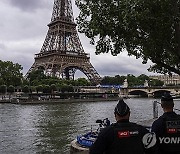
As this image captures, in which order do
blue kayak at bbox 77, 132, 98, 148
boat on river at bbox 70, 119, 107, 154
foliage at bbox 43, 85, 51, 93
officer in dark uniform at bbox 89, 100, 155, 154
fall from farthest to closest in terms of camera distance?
foliage at bbox 43, 85, 51, 93 → blue kayak at bbox 77, 132, 98, 148 → boat on river at bbox 70, 119, 107, 154 → officer in dark uniform at bbox 89, 100, 155, 154

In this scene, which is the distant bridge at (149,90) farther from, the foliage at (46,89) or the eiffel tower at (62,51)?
the foliage at (46,89)

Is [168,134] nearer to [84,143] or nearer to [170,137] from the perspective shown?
[170,137]

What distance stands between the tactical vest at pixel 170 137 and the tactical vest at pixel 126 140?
2.31 feet

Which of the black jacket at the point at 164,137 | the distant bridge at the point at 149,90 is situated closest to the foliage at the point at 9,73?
the distant bridge at the point at 149,90

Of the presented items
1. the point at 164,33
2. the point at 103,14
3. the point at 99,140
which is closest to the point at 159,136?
the point at 99,140

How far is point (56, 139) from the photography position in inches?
725

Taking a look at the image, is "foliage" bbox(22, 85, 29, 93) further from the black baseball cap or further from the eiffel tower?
the black baseball cap

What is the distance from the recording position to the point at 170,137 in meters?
3.85

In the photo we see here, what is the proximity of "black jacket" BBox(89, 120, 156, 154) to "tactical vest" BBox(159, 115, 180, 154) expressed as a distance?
2.21 ft

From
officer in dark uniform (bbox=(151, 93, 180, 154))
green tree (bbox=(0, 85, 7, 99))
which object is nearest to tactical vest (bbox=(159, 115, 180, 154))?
officer in dark uniform (bbox=(151, 93, 180, 154))

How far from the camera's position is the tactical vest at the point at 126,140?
313 centimetres

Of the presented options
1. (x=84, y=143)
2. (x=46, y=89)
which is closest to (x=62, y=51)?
(x=46, y=89)

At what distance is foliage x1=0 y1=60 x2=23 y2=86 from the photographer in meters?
88.0

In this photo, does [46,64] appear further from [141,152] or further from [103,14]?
[141,152]
